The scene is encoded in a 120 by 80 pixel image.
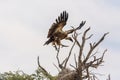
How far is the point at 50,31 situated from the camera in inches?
672

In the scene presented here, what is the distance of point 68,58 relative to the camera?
17047 mm

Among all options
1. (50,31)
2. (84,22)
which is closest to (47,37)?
(50,31)

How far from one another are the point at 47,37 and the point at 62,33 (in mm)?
651

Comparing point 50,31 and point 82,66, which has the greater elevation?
point 50,31

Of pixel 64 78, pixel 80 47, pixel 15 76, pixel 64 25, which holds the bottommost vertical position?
pixel 64 78

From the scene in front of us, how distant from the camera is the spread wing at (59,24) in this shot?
17.1 m

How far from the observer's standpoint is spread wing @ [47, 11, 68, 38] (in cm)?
1709

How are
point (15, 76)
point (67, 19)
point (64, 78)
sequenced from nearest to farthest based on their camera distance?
point (64, 78) < point (67, 19) < point (15, 76)

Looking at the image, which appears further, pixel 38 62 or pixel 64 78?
pixel 38 62

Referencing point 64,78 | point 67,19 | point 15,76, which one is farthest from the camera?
point 15,76

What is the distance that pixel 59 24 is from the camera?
1722 centimetres

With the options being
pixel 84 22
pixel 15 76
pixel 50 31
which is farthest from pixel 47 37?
pixel 15 76

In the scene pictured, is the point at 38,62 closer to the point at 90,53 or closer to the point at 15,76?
the point at 90,53

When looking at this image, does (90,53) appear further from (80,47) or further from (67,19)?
(67,19)
